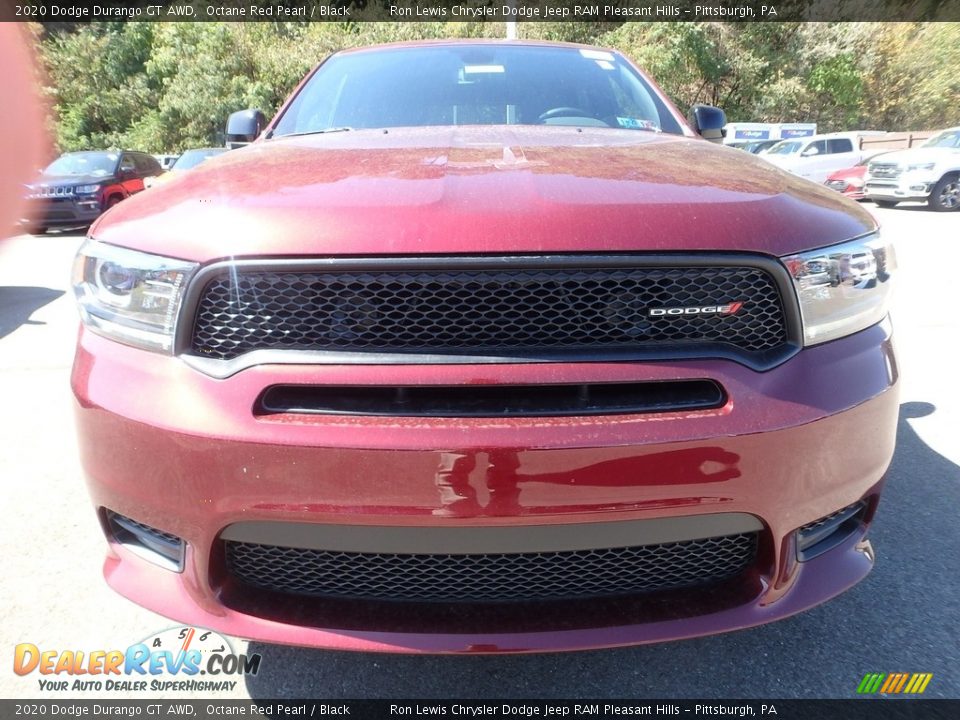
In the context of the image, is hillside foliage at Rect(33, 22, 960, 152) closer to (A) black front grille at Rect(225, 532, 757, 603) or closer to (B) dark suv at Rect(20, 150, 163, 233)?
(B) dark suv at Rect(20, 150, 163, 233)

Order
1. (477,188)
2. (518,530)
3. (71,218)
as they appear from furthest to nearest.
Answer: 1. (71,218)
2. (477,188)
3. (518,530)

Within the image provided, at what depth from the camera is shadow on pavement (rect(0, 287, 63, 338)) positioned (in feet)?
18.8

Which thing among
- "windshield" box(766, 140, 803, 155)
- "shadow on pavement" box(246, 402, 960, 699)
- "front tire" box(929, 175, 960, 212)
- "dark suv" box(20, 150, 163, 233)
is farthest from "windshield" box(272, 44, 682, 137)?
"windshield" box(766, 140, 803, 155)

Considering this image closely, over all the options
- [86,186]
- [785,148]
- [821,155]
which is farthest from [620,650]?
[785,148]

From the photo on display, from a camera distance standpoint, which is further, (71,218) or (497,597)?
(71,218)

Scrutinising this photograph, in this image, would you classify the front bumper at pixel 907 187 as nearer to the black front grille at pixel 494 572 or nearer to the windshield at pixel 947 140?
the windshield at pixel 947 140

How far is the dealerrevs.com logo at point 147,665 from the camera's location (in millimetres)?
1793

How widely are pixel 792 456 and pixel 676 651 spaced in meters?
0.87

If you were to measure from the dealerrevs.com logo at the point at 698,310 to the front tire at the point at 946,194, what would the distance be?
600 inches

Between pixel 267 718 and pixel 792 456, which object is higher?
pixel 792 456

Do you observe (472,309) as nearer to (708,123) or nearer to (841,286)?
(841,286)

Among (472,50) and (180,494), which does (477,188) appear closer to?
(180,494)

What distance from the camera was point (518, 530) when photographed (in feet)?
4.17

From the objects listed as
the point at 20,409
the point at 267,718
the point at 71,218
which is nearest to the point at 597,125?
the point at 267,718
